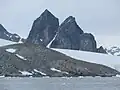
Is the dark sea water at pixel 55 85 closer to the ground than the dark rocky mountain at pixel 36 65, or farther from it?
closer to the ground

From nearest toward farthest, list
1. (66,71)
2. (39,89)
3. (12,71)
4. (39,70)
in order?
(39,89) → (12,71) → (39,70) → (66,71)

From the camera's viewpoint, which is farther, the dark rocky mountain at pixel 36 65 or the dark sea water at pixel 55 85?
the dark rocky mountain at pixel 36 65

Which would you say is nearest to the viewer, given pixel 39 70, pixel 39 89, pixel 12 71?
pixel 39 89

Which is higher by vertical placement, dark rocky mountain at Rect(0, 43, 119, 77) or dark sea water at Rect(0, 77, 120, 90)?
dark rocky mountain at Rect(0, 43, 119, 77)

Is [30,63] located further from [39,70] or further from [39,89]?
[39,89]

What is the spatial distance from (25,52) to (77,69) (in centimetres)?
2878

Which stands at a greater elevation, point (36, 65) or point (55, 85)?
point (36, 65)

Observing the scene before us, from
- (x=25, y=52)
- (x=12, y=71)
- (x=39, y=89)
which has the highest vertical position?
(x=25, y=52)

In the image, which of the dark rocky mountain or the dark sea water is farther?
the dark rocky mountain

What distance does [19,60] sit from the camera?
178125 mm

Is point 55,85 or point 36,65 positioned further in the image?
point 36,65

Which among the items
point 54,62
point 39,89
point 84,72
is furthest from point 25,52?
point 39,89

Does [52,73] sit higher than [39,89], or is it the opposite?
[52,73]

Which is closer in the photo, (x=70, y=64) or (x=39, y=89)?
(x=39, y=89)
